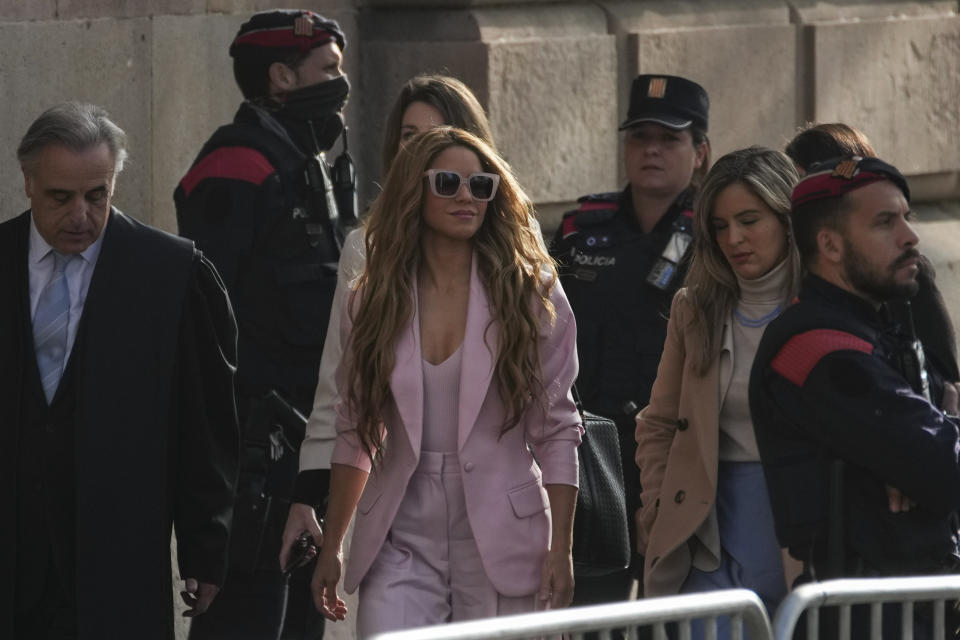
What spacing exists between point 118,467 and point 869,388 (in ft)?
5.26

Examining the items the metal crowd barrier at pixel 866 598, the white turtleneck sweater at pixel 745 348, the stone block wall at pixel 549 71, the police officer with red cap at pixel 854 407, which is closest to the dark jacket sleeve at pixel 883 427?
the police officer with red cap at pixel 854 407

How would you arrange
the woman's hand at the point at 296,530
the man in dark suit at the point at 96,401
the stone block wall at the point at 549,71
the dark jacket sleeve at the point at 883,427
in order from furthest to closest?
the stone block wall at the point at 549,71
the woman's hand at the point at 296,530
the man in dark suit at the point at 96,401
the dark jacket sleeve at the point at 883,427

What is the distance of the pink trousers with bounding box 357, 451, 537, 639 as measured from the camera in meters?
4.33

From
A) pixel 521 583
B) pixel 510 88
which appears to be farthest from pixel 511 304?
pixel 510 88

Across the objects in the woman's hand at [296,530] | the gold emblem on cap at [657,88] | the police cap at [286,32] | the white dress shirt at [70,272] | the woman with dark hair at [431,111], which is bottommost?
the woman's hand at [296,530]

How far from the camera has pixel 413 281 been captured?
175 inches

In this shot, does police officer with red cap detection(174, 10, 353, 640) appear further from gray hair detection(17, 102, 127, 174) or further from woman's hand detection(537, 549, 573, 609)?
woman's hand detection(537, 549, 573, 609)

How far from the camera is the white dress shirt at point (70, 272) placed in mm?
4371

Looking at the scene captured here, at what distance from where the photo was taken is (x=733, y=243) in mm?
4664

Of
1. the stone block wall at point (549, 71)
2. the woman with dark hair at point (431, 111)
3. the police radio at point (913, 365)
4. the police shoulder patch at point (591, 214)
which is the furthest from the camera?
the stone block wall at point (549, 71)

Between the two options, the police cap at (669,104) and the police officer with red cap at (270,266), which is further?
the police cap at (669,104)

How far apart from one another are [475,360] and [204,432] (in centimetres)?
64

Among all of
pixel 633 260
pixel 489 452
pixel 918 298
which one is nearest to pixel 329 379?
pixel 489 452

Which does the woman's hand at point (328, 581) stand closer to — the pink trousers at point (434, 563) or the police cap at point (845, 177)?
the pink trousers at point (434, 563)
